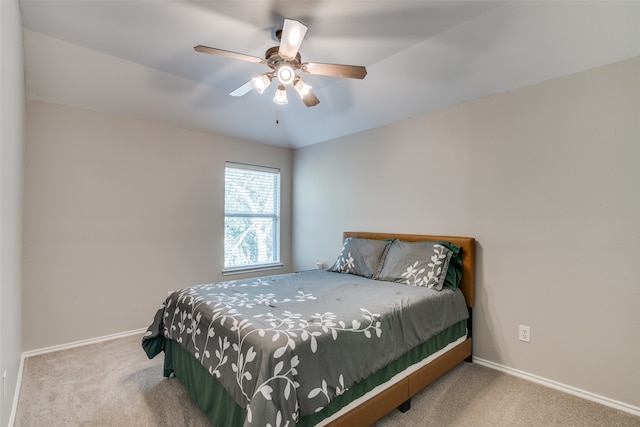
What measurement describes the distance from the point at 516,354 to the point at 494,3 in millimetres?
2614

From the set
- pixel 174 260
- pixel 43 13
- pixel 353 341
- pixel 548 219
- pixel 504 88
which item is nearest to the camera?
pixel 353 341

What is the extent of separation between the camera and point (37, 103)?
2.77 meters

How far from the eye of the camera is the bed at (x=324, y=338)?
54.7 inches

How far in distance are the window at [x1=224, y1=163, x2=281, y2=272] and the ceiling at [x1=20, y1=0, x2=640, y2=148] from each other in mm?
1137

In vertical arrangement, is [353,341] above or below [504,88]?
below

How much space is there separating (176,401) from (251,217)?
2.59m

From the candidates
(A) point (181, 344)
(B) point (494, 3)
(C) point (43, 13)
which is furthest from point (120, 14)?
(B) point (494, 3)

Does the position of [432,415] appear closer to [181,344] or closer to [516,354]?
[516,354]

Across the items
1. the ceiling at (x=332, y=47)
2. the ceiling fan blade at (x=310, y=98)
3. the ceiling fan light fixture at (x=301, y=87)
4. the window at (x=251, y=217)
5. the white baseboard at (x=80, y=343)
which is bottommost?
the white baseboard at (x=80, y=343)

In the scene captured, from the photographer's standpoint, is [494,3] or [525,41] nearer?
[494,3]

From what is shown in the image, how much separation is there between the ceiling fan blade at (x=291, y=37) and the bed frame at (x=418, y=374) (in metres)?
2.07

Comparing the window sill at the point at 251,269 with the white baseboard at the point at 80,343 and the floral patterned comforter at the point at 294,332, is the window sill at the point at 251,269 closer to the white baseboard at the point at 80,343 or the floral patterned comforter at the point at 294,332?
the white baseboard at the point at 80,343

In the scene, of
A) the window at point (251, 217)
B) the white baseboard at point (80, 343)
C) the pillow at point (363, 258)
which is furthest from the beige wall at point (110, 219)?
the pillow at point (363, 258)

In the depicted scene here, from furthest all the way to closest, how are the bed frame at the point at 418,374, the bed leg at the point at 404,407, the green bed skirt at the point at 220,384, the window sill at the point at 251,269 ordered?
the window sill at the point at 251,269, the bed leg at the point at 404,407, the bed frame at the point at 418,374, the green bed skirt at the point at 220,384
